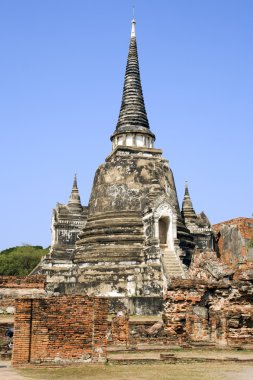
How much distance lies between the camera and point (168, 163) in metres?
28.5

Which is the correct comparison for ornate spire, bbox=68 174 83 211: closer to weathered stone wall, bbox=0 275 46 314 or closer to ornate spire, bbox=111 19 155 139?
ornate spire, bbox=111 19 155 139

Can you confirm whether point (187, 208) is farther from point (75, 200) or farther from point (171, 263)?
point (171, 263)

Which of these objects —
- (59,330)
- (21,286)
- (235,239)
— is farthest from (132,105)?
(59,330)

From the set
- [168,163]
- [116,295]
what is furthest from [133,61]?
[116,295]

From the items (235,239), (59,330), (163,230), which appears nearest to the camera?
(59,330)

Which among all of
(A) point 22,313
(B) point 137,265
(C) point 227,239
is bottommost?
(A) point 22,313

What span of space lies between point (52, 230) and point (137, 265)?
29.3 feet

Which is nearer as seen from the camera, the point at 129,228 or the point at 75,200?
the point at 129,228

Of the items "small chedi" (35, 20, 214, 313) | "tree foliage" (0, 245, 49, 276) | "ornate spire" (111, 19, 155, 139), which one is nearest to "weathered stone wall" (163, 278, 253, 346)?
"small chedi" (35, 20, 214, 313)

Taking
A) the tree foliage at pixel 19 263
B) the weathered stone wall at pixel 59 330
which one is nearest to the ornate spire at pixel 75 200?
the tree foliage at pixel 19 263

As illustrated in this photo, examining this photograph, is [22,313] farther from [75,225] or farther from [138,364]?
[75,225]

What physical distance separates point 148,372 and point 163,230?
17.2m

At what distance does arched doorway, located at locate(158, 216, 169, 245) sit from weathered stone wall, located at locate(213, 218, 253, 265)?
7.12 meters

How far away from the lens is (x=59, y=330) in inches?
357
